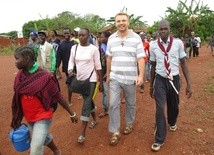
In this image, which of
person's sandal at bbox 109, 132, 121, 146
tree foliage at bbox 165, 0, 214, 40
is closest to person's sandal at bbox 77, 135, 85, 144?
person's sandal at bbox 109, 132, 121, 146

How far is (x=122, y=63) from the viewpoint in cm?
524

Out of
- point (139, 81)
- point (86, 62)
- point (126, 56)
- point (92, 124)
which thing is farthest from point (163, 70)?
point (92, 124)

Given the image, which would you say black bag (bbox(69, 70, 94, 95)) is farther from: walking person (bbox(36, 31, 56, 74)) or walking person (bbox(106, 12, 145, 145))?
walking person (bbox(36, 31, 56, 74))

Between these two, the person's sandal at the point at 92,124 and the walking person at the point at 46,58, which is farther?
the walking person at the point at 46,58

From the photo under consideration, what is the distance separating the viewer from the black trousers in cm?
501

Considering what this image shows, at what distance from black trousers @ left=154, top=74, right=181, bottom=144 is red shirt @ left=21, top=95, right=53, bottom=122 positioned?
1789 millimetres

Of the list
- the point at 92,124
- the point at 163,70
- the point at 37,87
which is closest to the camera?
the point at 37,87

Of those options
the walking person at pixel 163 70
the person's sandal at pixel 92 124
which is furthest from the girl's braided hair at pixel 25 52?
the person's sandal at pixel 92 124

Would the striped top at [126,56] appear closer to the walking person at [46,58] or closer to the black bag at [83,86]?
the black bag at [83,86]

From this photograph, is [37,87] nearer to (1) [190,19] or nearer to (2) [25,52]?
(2) [25,52]

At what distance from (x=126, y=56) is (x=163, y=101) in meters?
0.92

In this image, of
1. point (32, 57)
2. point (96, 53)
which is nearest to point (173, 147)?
point (96, 53)

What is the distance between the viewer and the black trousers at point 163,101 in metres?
5.01

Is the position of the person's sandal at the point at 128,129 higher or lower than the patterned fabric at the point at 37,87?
lower
